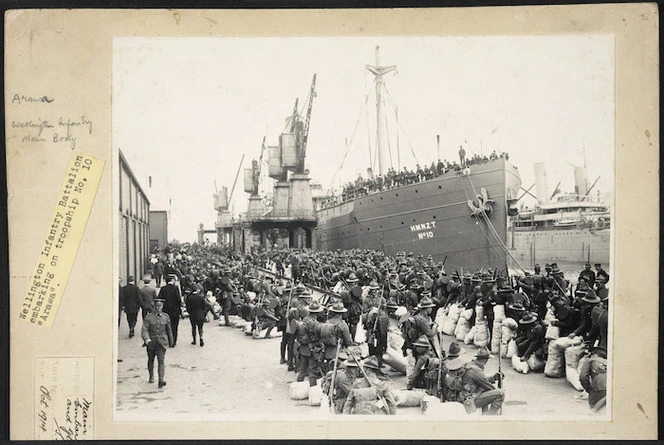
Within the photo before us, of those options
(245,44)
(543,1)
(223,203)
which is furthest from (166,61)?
(543,1)

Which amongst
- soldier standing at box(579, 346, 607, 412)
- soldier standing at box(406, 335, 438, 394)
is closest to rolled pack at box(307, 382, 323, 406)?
soldier standing at box(406, 335, 438, 394)

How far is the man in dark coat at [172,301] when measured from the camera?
5621 millimetres

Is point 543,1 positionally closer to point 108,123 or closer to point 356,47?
point 356,47

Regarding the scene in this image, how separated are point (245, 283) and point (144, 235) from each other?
1864 mm

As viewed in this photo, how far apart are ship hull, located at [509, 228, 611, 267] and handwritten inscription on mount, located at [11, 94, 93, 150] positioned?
20.3ft

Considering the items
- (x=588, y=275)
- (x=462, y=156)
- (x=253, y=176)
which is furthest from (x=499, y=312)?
(x=253, y=176)

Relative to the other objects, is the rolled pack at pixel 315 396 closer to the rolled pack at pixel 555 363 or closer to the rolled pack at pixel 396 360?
the rolled pack at pixel 396 360

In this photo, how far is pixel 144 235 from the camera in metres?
6.29

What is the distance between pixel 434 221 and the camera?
8.11 m

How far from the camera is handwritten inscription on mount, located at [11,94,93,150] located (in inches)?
198

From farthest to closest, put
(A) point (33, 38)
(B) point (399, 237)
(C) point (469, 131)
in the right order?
(B) point (399, 237) → (C) point (469, 131) → (A) point (33, 38)

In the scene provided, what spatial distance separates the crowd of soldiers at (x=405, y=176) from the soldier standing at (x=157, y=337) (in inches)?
133

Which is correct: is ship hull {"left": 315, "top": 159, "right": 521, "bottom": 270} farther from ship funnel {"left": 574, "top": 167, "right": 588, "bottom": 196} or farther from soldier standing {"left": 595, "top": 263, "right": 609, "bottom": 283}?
soldier standing {"left": 595, "top": 263, "right": 609, "bottom": 283}

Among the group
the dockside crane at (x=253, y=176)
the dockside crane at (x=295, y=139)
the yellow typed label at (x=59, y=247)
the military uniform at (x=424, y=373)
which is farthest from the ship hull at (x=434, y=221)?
the yellow typed label at (x=59, y=247)
